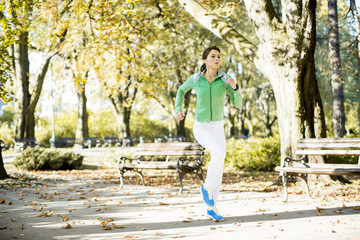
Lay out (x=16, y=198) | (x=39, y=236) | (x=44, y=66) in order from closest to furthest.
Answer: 1. (x=39, y=236)
2. (x=16, y=198)
3. (x=44, y=66)

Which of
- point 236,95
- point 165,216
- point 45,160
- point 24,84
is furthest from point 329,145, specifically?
point 24,84

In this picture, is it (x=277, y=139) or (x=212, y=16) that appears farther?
(x=277, y=139)

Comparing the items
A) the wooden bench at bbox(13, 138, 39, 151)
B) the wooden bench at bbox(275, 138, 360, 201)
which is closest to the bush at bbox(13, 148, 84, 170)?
the wooden bench at bbox(13, 138, 39, 151)

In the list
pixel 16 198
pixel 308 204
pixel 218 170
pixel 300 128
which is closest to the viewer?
pixel 218 170

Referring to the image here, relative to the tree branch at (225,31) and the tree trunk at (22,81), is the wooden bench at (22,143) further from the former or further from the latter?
the tree branch at (225,31)

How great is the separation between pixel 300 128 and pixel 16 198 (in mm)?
5828

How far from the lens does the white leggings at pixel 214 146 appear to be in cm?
484

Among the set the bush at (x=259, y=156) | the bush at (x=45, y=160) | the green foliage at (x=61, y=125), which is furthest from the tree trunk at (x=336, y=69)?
the green foliage at (x=61, y=125)

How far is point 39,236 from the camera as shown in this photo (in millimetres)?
4305

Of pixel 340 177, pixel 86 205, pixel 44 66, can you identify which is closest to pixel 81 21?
pixel 44 66

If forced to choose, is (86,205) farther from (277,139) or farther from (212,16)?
(277,139)

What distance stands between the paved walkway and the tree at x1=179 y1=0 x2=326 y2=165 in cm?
168

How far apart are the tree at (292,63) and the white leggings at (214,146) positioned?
3500 millimetres

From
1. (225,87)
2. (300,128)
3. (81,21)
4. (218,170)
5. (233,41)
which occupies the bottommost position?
(218,170)
